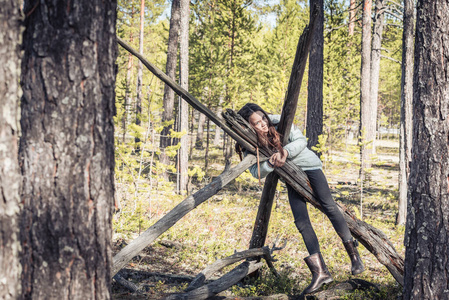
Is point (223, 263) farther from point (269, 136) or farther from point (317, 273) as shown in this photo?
point (269, 136)

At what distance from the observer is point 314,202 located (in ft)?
12.9

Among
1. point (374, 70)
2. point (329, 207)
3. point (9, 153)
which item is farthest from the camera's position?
point (374, 70)

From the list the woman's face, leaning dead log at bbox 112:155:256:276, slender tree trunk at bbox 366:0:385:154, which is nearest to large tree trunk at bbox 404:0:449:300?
the woman's face

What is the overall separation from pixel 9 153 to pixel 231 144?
481 inches

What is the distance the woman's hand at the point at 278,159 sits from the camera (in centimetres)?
375

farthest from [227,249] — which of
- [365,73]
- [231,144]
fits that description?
[365,73]

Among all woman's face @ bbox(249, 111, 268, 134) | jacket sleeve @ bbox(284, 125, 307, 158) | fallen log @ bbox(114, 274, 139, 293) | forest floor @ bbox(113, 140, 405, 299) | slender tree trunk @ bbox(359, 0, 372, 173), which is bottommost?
forest floor @ bbox(113, 140, 405, 299)

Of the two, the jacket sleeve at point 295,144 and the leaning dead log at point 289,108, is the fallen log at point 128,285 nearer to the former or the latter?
the leaning dead log at point 289,108

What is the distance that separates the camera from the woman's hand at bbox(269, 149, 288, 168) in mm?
3752

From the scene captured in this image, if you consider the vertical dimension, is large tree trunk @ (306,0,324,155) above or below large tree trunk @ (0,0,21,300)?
above

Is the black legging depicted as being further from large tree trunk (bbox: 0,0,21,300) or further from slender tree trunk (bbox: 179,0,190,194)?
slender tree trunk (bbox: 179,0,190,194)

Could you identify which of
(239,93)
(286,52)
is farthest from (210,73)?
(286,52)

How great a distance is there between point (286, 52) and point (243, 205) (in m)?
11.3

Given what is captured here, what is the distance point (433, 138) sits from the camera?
299 cm
